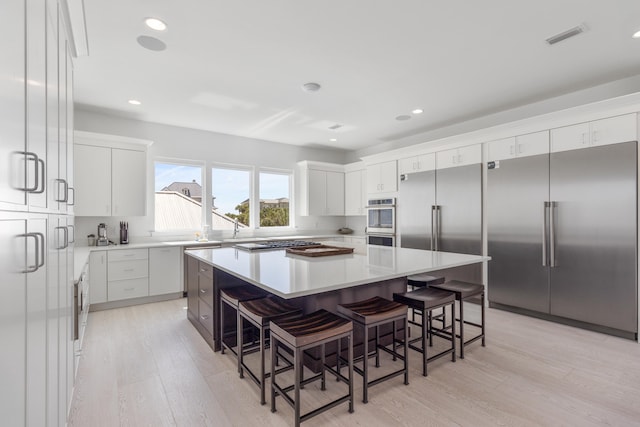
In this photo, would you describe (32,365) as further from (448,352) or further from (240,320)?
(448,352)

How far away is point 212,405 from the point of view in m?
2.03

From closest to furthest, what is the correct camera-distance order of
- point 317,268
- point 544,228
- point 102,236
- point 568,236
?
1. point 317,268
2. point 568,236
3. point 544,228
4. point 102,236

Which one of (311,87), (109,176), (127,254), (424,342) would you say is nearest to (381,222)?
(311,87)

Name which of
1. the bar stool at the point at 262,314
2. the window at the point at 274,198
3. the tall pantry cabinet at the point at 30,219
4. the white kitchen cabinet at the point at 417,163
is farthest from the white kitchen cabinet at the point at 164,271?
the white kitchen cabinet at the point at 417,163

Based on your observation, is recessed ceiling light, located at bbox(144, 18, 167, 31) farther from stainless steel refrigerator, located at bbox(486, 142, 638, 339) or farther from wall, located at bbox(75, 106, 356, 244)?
stainless steel refrigerator, located at bbox(486, 142, 638, 339)

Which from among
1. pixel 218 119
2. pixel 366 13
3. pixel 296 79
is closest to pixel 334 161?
pixel 218 119

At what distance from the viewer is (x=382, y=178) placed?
18.4 ft

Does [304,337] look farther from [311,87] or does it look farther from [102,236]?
[102,236]

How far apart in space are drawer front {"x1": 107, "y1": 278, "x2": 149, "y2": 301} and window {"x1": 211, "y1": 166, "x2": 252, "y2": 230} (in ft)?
4.99

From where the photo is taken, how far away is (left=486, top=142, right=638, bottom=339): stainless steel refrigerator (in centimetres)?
307

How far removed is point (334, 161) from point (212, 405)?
227 inches

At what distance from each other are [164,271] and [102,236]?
38.4 inches

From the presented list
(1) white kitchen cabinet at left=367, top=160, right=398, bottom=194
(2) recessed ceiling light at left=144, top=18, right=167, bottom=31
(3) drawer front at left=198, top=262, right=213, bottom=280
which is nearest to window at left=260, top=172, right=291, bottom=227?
(1) white kitchen cabinet at left=367, top=160, right=398, bottom=194

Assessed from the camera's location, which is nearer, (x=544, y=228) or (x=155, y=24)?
(x=155, y=24)
